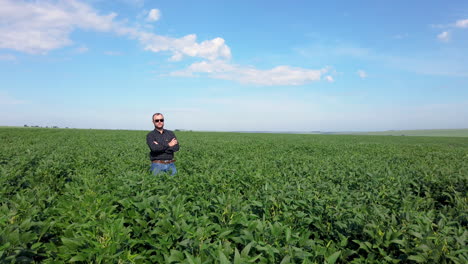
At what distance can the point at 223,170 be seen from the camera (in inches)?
270

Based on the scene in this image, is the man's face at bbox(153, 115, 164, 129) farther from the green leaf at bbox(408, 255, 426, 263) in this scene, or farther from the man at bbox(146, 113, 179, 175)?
the green leaf at bbox(408, 255, 426, 263)

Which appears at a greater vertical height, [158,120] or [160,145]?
[158,120]

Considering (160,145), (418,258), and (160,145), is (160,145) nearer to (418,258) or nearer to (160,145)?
(160,145)

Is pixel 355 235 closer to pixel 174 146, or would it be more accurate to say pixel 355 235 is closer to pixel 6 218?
pixel 6 218

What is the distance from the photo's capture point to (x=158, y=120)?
23.4 ft

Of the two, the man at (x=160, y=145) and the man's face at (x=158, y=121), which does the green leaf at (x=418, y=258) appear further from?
the man's face at (x=158, y=121)

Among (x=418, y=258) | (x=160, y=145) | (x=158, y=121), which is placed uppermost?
(x=158, y=121)

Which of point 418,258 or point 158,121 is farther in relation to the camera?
point 158,121

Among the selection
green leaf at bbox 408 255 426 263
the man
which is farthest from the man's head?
green leaf at bbox 408 255 426 263

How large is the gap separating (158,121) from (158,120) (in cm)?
3

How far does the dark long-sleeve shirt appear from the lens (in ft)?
23.2

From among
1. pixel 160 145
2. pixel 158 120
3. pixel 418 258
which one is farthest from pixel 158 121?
pixel 418 258

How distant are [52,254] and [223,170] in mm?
4388

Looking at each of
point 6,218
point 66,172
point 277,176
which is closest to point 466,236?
point 277,176
